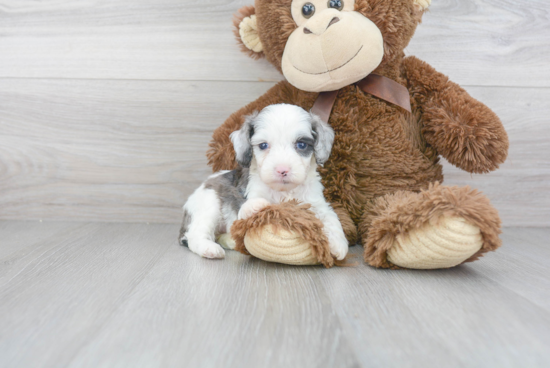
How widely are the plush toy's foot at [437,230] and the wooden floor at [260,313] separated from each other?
0.06 m

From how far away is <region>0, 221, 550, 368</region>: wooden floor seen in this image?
79 centimetres

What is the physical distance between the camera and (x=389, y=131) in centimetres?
159

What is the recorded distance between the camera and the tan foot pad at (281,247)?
126 centimetres

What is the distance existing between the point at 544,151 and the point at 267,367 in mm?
1915

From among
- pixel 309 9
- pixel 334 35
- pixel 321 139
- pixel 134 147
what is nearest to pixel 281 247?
pixel 321 139

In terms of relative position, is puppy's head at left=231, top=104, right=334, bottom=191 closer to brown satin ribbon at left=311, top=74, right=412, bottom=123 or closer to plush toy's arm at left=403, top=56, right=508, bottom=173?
brown satin ribbon at left=311, top=74, right=412, bottom=123

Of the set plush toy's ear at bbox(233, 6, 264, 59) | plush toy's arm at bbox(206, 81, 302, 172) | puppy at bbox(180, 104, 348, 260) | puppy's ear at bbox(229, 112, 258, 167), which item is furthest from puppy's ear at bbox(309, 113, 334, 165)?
plush toy's ear at bbox(233, 6, 264, 59)

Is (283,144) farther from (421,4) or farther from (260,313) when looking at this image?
(421,4)

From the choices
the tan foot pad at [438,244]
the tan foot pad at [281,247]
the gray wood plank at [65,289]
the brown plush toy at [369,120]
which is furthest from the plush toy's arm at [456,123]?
the gray wood plank at [65,289]

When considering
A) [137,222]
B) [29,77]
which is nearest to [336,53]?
[137,222]

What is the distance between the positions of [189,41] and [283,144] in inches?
36.9

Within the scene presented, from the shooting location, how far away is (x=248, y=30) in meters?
1.70

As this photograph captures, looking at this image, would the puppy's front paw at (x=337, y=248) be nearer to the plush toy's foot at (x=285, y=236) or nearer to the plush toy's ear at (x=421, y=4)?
the plush toy's foot at (x=285, y=236)

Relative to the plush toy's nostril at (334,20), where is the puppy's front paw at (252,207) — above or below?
below
